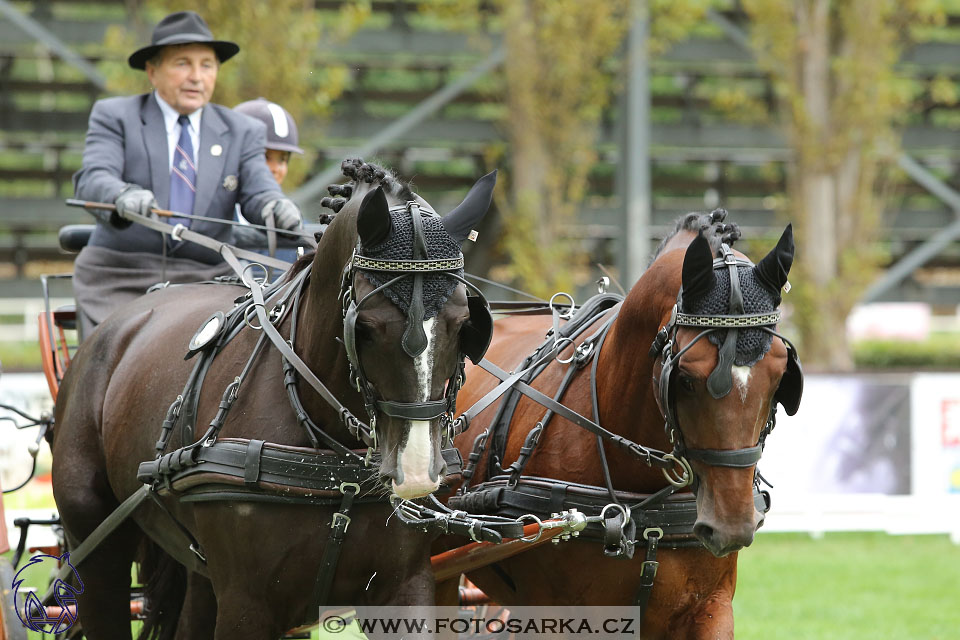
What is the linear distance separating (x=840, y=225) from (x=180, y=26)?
11361 millimetres

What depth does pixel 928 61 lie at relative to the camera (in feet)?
55.5

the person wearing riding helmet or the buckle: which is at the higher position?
the person wearing riding helmet

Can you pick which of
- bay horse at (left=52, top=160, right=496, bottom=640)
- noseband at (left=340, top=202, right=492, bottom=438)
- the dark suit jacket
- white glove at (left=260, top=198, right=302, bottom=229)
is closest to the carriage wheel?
bay horse at (left=52, top=160, right=496, bottom=640)

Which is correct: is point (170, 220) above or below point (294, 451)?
above

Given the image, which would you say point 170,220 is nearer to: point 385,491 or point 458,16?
point 385,491

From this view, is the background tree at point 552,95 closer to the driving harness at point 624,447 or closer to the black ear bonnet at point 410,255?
the driving harness at point 624,447

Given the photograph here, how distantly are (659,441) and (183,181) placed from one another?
2.30 meters

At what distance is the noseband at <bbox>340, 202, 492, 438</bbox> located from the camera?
2.96 meters

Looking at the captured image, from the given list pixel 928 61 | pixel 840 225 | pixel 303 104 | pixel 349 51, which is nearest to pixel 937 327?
pixel 928 61

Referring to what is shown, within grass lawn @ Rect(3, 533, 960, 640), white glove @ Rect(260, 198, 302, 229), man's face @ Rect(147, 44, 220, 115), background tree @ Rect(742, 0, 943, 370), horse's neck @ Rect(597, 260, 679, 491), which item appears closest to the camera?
horse's neck @ Rect(597, 260, 679, 491)

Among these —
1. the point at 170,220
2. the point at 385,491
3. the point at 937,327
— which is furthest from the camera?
the point at 937,327

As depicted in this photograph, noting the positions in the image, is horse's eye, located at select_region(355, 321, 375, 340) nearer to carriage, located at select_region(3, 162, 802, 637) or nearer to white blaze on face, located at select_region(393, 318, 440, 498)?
carriage, located at select_region(3, 162, 802, 637)

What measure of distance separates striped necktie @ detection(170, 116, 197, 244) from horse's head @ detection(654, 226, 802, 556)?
7.56 feet

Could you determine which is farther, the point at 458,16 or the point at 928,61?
the point at 928,61
